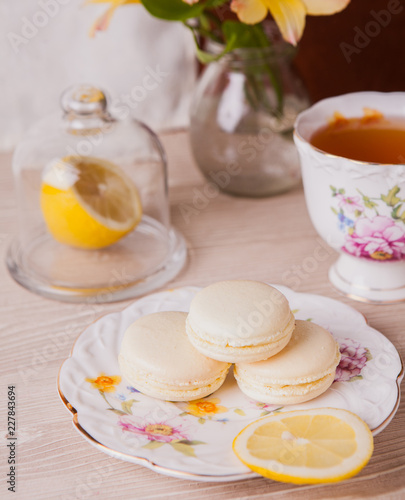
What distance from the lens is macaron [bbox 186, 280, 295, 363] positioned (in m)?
0.56

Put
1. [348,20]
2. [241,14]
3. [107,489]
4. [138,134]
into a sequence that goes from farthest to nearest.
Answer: [348,20] → [138,134] → [241,14] → [107,489]

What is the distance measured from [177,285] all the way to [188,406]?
251mm

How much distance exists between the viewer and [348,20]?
111 centimetres

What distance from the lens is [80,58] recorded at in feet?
3.92

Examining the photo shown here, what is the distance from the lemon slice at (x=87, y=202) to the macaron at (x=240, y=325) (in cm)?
31

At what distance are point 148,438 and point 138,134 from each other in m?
0.52

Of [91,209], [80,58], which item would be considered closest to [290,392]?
[91,209]

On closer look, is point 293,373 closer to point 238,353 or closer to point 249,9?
point 238,353

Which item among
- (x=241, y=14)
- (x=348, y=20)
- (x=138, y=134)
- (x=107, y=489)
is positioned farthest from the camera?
(x=348, y=20)

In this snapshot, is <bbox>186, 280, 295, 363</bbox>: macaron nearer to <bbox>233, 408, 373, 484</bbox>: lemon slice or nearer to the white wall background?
<bbox>233, 408, 373, 484</bbox>: lemon slice

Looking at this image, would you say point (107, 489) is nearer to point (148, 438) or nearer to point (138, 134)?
point (148, 438)

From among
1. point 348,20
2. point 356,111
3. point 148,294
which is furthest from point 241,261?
point 348,20

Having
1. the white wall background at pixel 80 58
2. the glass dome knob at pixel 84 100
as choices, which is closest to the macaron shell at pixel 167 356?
the glass dome knob at pixel 84 100

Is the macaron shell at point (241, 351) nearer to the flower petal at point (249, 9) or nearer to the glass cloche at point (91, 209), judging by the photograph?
the glass cloche at point (91, 209)
